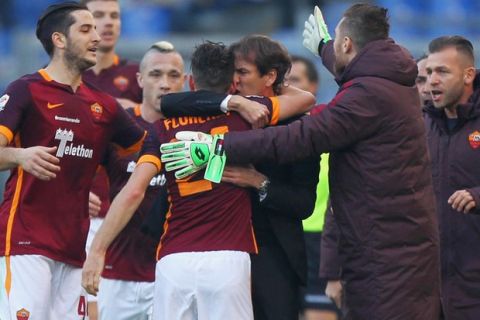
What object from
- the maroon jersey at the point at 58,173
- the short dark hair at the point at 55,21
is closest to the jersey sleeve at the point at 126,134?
the maroon jersey at the point at 58,173

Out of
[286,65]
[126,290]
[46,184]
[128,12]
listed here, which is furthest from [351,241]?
[128,12]

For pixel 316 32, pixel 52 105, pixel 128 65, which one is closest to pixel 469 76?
pixel 316 32

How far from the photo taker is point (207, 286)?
20.2 ft

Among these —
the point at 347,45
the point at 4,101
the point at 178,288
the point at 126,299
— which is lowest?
the point at 126,299

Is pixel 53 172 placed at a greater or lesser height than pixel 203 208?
greater

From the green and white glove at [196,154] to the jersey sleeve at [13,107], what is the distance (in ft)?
3.42

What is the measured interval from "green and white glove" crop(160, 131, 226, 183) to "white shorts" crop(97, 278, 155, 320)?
7.64 ft

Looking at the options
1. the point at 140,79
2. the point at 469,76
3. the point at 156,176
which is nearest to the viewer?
the point at 469,76

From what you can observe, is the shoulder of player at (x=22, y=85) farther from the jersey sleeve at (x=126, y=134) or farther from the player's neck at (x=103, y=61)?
the player's neck at (x=103, y=61)

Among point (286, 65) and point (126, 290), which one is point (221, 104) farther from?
point (126, 290)

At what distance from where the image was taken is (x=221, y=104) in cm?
626

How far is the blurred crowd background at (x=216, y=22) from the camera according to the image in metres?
15.5

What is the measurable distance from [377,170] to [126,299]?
291 cm

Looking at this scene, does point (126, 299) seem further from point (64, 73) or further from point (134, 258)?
point (64, 73)
